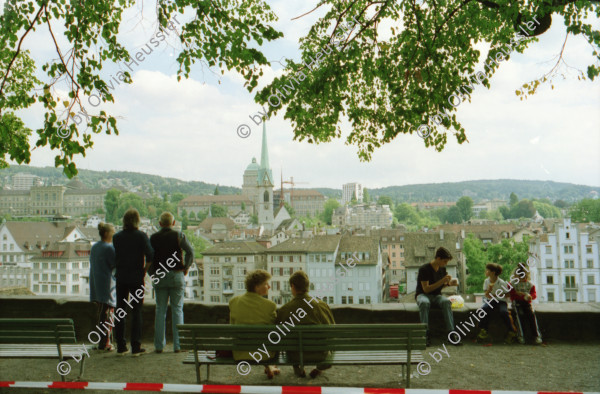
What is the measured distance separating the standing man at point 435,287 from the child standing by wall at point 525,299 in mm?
743

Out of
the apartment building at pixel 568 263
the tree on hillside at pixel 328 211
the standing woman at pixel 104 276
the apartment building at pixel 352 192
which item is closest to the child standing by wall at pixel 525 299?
the standing woman at pixel 104 276

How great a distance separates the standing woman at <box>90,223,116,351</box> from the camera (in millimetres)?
4922

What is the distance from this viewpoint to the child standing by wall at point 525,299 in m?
5.28

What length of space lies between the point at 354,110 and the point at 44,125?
429cm

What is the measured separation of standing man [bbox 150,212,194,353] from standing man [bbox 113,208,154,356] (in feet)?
0.51

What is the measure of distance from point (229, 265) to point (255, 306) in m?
36.9

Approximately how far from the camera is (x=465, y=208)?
80.8m

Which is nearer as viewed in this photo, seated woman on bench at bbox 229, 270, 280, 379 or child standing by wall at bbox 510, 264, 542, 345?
seated woman on bench at bbox 229, 270, 280, 379

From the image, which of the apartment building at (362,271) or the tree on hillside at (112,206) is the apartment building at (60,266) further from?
the tree on hillside at (112,206)

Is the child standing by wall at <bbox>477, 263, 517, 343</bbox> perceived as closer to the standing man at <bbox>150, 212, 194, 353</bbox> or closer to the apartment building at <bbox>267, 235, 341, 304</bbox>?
the standing man at <bbox>150, 212, 194, 353</bbox>

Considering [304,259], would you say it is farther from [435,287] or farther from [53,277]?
[435,287]

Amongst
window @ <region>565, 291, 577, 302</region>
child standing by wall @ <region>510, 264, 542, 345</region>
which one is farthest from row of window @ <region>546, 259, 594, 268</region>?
child standing by wall @ <region>510, 264, 542, 345</region>

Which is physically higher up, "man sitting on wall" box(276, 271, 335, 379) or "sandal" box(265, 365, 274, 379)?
"man sitting on wall" box(276, 271, 335, 379)

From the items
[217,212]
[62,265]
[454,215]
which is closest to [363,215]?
[454,215]
